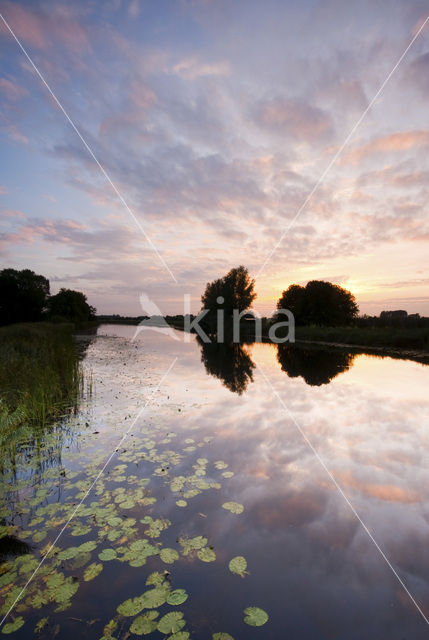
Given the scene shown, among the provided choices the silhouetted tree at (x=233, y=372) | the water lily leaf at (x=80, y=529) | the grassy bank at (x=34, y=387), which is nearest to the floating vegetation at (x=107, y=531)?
the water lily leaf at (x=80, y=529)

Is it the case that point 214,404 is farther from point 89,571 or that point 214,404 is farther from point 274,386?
point 89,571

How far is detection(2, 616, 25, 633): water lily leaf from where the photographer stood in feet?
10.1

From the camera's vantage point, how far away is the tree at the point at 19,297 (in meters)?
61.0

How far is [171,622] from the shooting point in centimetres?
319

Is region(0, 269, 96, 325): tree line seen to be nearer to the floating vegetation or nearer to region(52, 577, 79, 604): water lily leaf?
the floating vegetation

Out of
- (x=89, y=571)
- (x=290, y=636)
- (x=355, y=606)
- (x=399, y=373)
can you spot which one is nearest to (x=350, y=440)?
(x=355, y=606)

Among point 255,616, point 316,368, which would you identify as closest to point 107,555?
point 255,616

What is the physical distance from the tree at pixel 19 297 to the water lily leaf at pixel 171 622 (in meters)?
68.8

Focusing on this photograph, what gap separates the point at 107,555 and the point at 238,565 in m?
1.58

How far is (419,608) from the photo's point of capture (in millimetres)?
3471

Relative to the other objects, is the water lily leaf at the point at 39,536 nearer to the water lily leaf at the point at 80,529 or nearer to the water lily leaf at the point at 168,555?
the water lily leaf at the point at 80,529

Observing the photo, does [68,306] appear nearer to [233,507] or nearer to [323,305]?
[323,305]

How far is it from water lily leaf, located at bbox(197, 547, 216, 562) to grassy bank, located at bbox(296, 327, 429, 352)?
28.3m

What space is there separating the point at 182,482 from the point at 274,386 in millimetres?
9366
